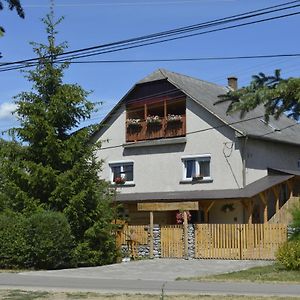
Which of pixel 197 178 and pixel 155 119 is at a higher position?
pixel 155 119

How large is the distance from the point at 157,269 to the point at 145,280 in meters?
4.43

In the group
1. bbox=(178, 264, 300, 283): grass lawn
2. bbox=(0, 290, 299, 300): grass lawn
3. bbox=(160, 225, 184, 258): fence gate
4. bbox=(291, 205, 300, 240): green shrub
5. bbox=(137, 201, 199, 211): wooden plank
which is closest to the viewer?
bbox=(0, 290, 299, 300): grass lawn

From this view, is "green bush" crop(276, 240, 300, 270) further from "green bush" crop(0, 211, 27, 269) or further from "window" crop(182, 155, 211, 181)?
"window" crop(182, 155, 211, 181)

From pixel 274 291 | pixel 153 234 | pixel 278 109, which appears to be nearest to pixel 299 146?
pixel 153 234

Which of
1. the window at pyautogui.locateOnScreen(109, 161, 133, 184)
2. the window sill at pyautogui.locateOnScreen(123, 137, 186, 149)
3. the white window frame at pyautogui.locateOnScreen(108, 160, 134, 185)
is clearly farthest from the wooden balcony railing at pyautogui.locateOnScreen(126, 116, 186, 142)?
the window at pyautogui.locateOnScreen(109, 161, 133, 184)

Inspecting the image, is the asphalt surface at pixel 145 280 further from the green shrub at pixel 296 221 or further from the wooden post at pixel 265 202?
the wooden post at pixel 265 202

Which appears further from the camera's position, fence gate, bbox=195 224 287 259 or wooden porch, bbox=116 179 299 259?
wooden porch, bbox=116 179 299 259

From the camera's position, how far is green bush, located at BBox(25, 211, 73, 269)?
2505 cm

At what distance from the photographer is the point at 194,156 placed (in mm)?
36219

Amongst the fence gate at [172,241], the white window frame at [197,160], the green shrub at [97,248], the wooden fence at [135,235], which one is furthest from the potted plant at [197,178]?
the green shrub at [97,248]

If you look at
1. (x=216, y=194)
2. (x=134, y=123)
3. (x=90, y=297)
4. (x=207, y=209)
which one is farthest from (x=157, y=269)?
(x=134, y=123)

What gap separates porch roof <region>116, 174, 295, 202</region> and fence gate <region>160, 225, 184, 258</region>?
2716 millimetres

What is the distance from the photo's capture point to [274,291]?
16344mm

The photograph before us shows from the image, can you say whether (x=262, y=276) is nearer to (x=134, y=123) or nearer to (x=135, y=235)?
(x=135, y=235)
